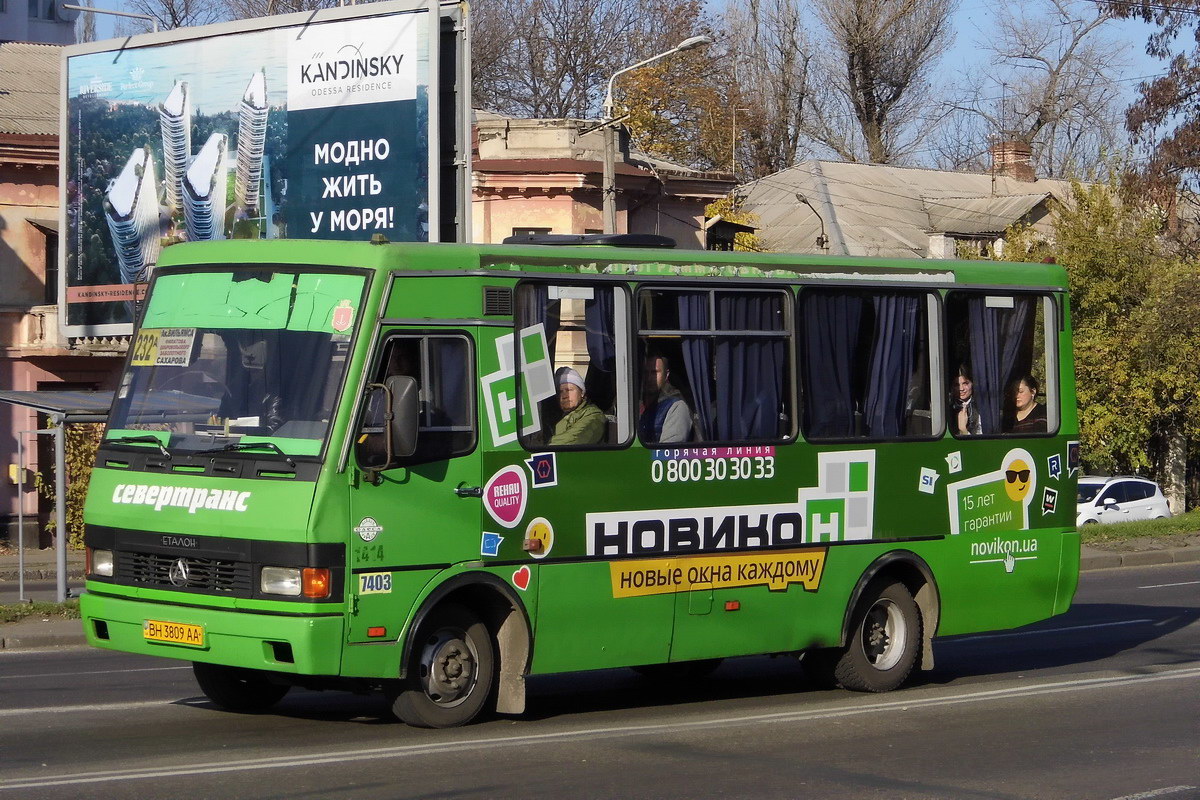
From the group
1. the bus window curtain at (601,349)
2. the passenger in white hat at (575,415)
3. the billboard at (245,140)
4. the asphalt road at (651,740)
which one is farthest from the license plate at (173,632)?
the billboard at (245,140)

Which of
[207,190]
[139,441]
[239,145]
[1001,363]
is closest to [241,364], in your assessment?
[139,441]

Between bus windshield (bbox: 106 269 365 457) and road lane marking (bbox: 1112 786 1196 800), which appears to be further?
bus windshield (bbox: 106 269 365 457)

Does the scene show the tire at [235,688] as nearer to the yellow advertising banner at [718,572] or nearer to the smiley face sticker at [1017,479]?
the yellow advertising banner at [718,572]

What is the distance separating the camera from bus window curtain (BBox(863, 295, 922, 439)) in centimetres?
1188

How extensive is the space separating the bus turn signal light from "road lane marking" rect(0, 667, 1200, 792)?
32.1 inches

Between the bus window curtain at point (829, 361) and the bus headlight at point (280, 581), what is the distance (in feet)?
13.1

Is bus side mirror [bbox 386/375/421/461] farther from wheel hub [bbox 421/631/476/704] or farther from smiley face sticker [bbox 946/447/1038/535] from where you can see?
smiley face sticker [bbox 946/447/1038/535]

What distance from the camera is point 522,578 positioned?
9.81m

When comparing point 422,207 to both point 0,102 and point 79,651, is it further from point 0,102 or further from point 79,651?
point 0,102

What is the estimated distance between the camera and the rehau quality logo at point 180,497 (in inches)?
357

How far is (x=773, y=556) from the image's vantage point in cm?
1111

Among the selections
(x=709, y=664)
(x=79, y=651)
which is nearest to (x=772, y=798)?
(x=709, y=664)

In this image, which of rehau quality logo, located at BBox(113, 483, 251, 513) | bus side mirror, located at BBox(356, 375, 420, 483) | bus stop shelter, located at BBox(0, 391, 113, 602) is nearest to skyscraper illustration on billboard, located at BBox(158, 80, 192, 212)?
bus stop shelter, located at BBox(0, 391, 113, 602)

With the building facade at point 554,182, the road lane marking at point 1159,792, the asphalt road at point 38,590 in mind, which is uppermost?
the building facade at point 554,182
